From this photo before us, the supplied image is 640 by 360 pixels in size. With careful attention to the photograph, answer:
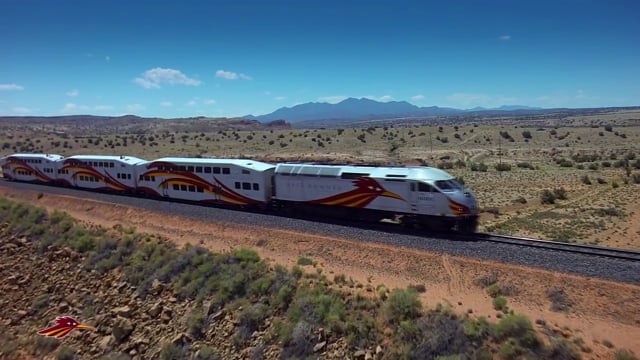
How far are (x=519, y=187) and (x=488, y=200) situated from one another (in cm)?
660

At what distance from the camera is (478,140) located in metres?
79.6

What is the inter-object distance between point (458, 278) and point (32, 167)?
50.5 m

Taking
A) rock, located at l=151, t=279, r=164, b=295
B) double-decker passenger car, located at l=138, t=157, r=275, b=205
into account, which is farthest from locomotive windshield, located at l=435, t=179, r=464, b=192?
rock, located at l=151, t=279, r=164, b=295

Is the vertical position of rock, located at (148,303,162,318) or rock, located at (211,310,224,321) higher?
rock, located at (211,310,224,321)

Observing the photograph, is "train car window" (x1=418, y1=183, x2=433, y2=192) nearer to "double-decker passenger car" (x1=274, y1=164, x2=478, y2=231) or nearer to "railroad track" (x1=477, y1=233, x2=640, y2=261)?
"double-decker passenger car" (x1=274, y1=164, x2=478, y2=231)

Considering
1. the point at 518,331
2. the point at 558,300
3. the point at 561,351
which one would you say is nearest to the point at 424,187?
the point at 558,300

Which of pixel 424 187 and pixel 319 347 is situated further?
pixel 424 187

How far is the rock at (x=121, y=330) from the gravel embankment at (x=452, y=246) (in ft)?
32.0

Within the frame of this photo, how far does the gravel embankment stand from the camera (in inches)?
665

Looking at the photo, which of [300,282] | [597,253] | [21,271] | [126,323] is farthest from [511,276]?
[21,271]

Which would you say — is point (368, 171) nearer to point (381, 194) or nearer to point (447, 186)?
point (381, 194)

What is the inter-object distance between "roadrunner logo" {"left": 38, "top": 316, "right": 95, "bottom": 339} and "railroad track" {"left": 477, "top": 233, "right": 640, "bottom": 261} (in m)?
18.7

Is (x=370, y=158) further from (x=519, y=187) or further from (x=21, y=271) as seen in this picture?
(x=21, y=271)

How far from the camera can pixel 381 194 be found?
80.8 feet
